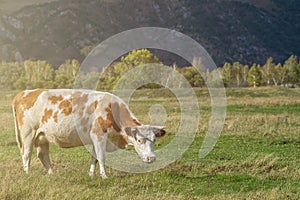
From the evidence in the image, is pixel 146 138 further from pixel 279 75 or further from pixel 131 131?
pixel 279 75

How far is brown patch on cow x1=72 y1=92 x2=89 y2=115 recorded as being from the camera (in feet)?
40.2

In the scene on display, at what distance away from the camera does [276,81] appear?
466ft

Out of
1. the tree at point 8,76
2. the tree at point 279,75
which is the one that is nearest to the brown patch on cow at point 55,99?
the tree at point 8,76

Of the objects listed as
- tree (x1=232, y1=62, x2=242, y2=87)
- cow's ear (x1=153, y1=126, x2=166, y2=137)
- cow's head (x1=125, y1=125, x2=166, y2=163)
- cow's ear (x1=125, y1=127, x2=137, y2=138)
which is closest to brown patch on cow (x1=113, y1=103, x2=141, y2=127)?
cow's ear (x1=125, y1=127, x2=137, y2=138)

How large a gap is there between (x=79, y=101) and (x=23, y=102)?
2.01 m

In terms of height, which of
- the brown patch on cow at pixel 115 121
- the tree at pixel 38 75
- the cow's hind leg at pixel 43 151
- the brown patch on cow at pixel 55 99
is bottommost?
the cow's hind leg at pixel 43 151

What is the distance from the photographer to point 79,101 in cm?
1239

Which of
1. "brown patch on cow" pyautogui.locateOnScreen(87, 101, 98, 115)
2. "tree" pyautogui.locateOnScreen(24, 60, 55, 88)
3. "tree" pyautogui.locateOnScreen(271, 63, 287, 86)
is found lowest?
"tree" pyautogui.locateOnScreen(271, 63, 287, 86)

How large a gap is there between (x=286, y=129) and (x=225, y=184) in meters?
13.3

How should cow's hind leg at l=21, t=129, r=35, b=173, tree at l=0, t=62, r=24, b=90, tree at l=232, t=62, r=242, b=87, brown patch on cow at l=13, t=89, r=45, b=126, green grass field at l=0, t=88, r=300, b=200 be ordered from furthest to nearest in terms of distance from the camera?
tree at l=232, t=62, r=242, b=87, tree at l=0, t=62, r=24, b=90, brown patch on cow at l=13, t=89, r=45, b=126, cow's hind leg at l=21, t=129, r=35, b=173, green grass field at l=0, t=88, r=300, b=200

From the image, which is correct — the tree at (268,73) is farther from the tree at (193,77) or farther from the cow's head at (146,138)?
the cow's head at (146,138)

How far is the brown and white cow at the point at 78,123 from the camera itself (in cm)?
1191

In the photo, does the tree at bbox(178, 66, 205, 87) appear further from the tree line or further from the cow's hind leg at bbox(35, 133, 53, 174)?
the cow's hind leg at bbox(35, 133, 53, 174)

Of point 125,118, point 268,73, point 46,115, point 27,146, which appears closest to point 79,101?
point 46,115
